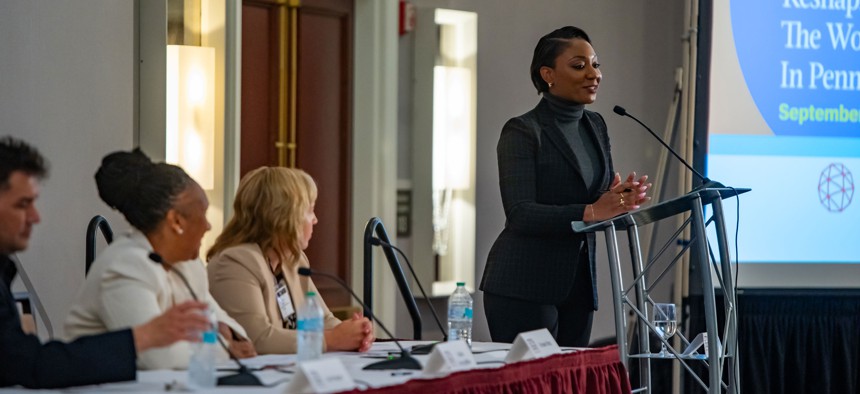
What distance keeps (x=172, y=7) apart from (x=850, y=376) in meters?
3.27

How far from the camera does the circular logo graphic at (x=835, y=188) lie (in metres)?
5.26

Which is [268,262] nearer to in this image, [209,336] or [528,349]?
[528,349]

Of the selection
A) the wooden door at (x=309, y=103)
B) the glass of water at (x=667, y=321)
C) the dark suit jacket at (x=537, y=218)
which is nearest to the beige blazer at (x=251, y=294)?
the dark suit jacket at (x=537, y=218)

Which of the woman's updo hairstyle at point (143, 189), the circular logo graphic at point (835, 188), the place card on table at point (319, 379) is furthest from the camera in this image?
the circular logo graphic at point (835, 188)

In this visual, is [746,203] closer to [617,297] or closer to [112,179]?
[617,297]

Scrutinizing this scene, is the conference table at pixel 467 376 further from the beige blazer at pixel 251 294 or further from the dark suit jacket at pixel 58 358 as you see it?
the beige blazer at pixel 251 294

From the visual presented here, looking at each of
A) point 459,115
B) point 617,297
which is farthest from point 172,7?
point 617,297

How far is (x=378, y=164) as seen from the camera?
200 inches

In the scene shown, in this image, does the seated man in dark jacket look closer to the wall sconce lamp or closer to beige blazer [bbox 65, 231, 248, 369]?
beige blazer [bbox 65, 231, 248, 369]

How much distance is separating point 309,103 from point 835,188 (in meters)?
2.35

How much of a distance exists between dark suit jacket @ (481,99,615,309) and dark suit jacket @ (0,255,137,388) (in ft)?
4.87

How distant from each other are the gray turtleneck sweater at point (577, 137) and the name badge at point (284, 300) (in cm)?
90

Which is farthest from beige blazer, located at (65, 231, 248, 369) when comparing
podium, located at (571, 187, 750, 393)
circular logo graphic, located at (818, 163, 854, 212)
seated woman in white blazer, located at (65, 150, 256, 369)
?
circular logo graphic, located at (818, 163, 854, 212)

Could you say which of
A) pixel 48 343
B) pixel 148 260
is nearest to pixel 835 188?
pixel 148 260
